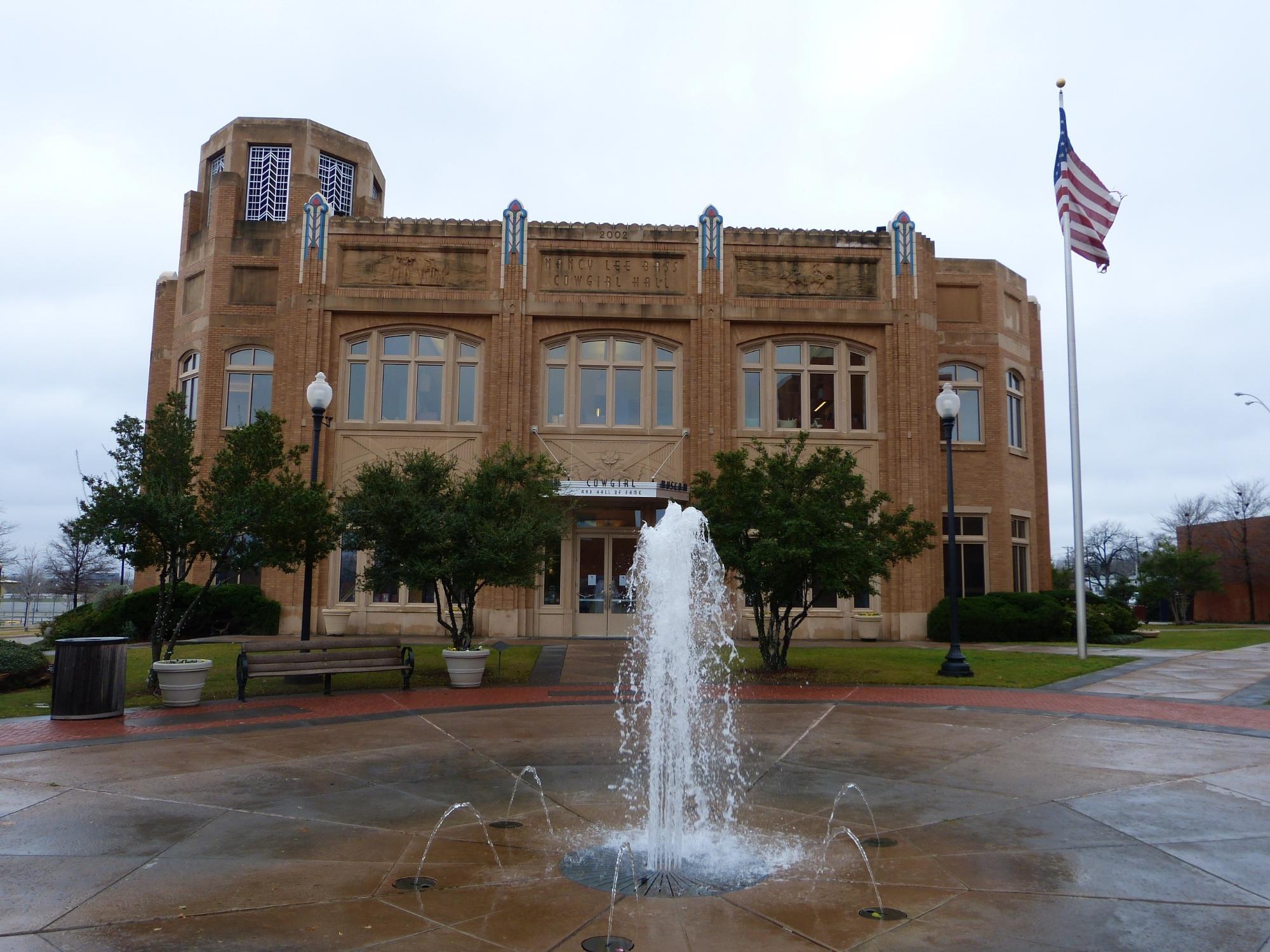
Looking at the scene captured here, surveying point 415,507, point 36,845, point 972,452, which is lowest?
point 36,845

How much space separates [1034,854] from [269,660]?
11.2m

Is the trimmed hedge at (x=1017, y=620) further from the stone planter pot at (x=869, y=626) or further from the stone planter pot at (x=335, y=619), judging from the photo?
the stone planter pot at (x=335, y=619)

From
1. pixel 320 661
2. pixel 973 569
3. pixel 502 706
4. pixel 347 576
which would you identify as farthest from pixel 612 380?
pixel 502 706

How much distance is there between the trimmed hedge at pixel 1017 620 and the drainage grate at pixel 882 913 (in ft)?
67.4

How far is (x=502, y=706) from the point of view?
13656mm

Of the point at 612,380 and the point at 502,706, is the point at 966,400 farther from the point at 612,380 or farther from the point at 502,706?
the point at 502,706

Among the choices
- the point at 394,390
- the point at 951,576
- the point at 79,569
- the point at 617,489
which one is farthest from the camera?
the point at 79,569

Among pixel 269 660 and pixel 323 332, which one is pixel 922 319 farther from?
pixel 269 660

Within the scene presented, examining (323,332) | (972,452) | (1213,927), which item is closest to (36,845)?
(1213,927)

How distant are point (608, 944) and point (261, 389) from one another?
2591cm

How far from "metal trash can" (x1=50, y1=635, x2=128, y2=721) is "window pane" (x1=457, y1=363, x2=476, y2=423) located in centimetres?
1446

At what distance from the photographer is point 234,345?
90.8 ft

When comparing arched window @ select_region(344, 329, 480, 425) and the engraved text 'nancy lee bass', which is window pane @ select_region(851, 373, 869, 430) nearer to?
the engraved text 'nancy lee bass'

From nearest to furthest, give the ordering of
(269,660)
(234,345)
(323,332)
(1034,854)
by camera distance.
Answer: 1. (1034,854)
2. (269,660)
3. (323,332)
4. (234,345)
